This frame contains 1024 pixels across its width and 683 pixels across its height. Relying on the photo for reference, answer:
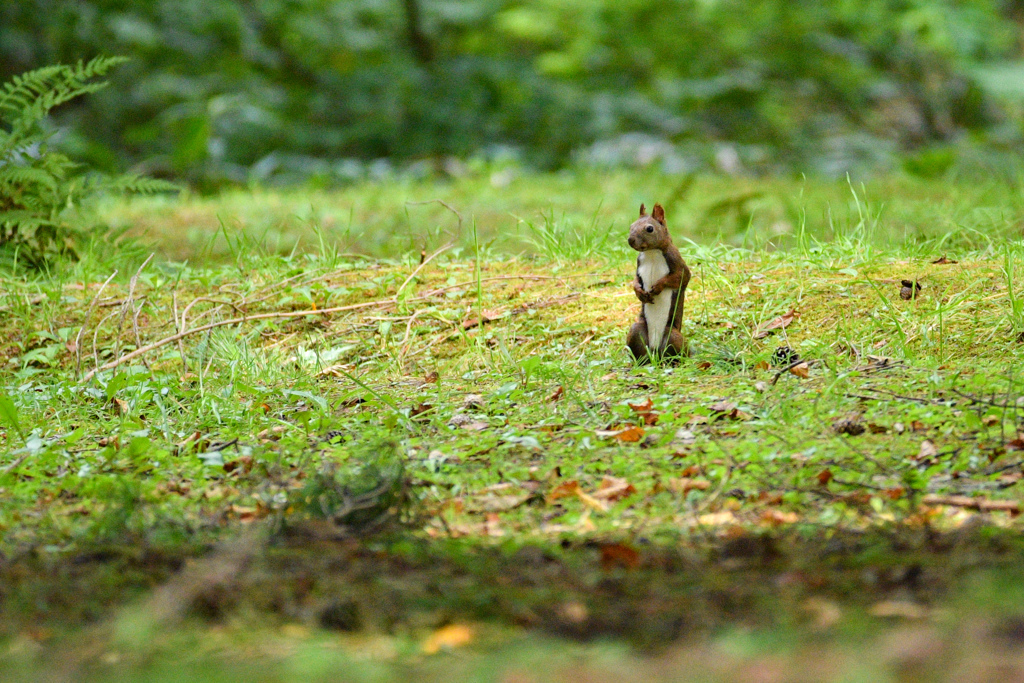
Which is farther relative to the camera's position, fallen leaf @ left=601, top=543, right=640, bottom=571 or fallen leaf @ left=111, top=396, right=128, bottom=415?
fallen leaf @ left=111, top=396, right=128, bottom=415

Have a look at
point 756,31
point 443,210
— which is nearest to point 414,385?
point 443,210

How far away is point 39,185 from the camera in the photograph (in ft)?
16.4

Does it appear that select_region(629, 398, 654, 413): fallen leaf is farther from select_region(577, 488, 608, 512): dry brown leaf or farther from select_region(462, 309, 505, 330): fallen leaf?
select_region(462, 309, 505, 330): fallen leaf

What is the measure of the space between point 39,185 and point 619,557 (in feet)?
13.5

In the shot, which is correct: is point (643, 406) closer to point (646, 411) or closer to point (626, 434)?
point (646, 411)

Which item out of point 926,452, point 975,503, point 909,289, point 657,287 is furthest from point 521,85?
point 975,503

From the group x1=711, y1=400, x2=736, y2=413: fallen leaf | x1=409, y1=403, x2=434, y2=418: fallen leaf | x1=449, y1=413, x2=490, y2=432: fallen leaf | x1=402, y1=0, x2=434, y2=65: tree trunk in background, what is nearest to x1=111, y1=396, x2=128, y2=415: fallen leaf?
x1=409, y1=403, x2=434, y2=418: fallen leaf

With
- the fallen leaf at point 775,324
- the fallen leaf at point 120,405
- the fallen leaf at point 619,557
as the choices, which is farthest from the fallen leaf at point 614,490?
the fallen leaf at point 120,405

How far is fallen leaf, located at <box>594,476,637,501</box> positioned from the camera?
8.40ft

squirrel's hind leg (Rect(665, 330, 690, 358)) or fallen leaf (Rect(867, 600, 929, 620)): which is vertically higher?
fallen leaf (Rect(867, 600, 929, 620))

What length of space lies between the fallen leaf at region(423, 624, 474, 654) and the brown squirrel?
1879 mm

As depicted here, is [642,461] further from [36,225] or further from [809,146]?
[809,146]

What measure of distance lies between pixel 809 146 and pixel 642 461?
31.8 feet

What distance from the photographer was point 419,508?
2396mm
